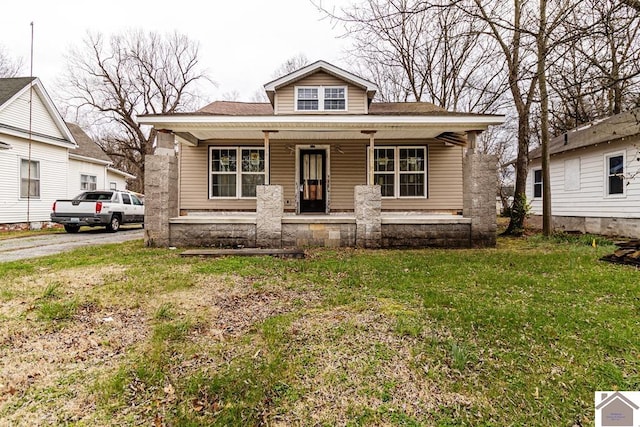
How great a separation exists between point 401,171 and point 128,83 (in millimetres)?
24598

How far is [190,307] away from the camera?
3928 millimetres

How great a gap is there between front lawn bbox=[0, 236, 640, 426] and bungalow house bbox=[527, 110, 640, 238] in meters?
7.00

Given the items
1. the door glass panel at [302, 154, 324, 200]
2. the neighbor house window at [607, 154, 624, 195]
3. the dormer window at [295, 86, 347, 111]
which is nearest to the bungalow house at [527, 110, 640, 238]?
the neighbor house window at [607, 154, 624, 195]

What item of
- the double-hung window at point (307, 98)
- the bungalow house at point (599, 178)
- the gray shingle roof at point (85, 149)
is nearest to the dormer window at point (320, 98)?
the double-hung window at point (307, 98)

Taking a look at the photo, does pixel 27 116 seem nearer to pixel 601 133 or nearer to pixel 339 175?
pixel 339 175

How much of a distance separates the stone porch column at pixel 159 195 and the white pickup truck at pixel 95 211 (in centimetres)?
572

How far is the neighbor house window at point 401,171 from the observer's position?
1123cm

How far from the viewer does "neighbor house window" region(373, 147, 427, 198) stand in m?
11.2

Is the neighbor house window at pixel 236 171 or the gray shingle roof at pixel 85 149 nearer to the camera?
the neighbor house window at pixel 236 171

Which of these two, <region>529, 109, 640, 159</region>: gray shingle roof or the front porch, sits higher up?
<region>529, 109, 640, 159</region>: gray shingle roof

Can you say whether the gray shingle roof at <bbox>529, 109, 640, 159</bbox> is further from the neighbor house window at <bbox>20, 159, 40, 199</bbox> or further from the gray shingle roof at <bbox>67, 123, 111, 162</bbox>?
the gray shingle roof at <bbox>67, 123, 111, 162</bbox>

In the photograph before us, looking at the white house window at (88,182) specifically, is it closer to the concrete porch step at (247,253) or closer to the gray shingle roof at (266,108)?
the gray shingle roof at (266,108)

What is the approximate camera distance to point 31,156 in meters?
13.3

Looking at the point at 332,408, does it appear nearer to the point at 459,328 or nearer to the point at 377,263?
the point at 459,328
